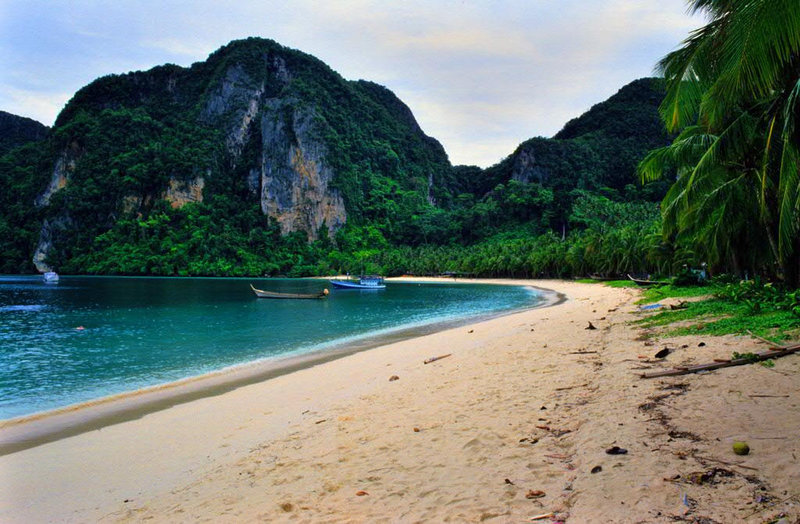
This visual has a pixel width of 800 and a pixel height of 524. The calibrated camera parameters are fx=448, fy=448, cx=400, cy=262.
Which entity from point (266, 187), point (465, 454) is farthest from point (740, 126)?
point (266, 187)

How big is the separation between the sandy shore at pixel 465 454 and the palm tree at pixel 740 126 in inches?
136

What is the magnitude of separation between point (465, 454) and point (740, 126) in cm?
1063

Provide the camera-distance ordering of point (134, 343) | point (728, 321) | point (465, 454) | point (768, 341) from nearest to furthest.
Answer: point (465, 454)
point (768, 341)
point (728, 321)
point (134, 343)

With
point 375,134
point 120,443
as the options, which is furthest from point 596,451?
point 375,134

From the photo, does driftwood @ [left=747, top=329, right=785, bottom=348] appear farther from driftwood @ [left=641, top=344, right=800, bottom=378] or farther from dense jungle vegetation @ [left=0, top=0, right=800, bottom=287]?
dense jungle vegetation @ [left=0, top=0, right=800, bottom=287]

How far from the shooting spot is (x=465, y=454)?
163 inches

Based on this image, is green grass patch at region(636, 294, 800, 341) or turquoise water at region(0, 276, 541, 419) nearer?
green grass patch at region(636, 294, 800, 341)

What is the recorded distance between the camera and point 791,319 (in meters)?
7.89

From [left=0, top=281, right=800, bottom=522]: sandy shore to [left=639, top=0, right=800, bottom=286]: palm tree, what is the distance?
3453 millimetres

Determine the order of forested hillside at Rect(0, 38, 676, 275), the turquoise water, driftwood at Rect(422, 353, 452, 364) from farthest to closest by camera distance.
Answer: forested hillside at Rect(0, 38, 676, 275), the turquoise water, driftwood at Rect(422, 353, 452, 364)

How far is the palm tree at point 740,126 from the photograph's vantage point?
4.94m

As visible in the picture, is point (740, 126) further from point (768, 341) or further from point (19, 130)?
point (19, 130)

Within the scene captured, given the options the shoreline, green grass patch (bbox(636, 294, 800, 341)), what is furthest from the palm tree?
the shoreline

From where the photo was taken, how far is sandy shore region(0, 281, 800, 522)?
9.95 ft
